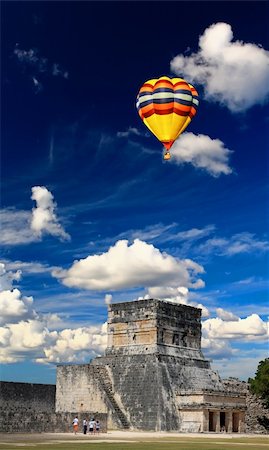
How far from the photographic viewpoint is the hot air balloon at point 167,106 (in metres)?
29.8

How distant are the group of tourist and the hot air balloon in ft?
40.4

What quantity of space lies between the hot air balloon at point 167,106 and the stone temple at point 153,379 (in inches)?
409

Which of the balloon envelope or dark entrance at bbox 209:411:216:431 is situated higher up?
the balloon envelope

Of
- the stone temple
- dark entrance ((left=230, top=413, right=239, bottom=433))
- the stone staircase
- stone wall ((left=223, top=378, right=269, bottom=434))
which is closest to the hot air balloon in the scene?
the stone temple

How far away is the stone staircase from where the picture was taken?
34250mm

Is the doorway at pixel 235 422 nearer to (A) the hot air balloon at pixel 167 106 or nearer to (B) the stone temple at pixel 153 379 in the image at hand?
(B) the stone temple at pixel 153 379

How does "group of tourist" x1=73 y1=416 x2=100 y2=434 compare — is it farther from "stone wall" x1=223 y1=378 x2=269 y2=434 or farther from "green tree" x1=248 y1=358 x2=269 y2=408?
"stone wall" x1=223 y1=378 x2=269 y2=434

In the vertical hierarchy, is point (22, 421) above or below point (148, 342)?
below

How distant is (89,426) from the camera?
2898 cm

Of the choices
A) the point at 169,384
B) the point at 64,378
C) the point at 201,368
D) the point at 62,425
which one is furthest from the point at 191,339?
the point at 62,425

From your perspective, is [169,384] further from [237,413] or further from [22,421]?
[22,421]

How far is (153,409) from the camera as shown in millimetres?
33594

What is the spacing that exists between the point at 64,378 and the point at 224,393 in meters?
9.34

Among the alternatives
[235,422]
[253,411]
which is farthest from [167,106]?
[253,411]
